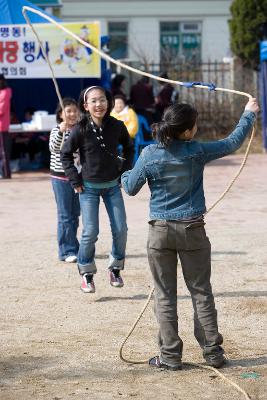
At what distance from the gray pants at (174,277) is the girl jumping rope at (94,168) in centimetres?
198

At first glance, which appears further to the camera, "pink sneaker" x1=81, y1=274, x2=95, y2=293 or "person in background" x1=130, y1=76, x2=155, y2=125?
"person in background" x1=130, y1=76, x2=155, y2=125

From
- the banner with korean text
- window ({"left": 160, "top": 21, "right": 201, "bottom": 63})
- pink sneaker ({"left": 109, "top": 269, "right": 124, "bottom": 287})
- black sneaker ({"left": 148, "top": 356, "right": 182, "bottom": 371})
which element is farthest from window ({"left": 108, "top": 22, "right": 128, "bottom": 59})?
black sneaker ({"left": 148, "top": 356, "right": 182, "bottom": 371})

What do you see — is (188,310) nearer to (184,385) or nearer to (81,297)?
(81,297)

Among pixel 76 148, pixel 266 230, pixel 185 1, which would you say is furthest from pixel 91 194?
pixel 185 1

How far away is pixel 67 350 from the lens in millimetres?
6676

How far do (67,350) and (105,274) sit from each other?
2.61 meters

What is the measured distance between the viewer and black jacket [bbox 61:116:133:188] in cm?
817

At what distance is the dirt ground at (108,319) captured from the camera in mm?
5871

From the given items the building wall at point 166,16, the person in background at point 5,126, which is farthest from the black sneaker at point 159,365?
the building wall at point 166,16

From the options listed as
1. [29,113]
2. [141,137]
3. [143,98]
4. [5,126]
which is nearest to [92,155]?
[5,126]

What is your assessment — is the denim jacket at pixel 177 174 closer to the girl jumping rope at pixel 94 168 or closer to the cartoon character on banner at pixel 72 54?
the girl jumping rope at pixel 94 168

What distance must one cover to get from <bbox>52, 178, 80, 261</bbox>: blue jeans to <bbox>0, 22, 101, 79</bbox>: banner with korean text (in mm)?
7576

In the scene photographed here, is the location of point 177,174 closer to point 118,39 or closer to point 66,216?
point 66,216

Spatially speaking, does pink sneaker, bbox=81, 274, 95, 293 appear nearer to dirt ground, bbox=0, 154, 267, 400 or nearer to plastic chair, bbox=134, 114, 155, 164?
dirt ground, bbox=0, 154, 267, 400
